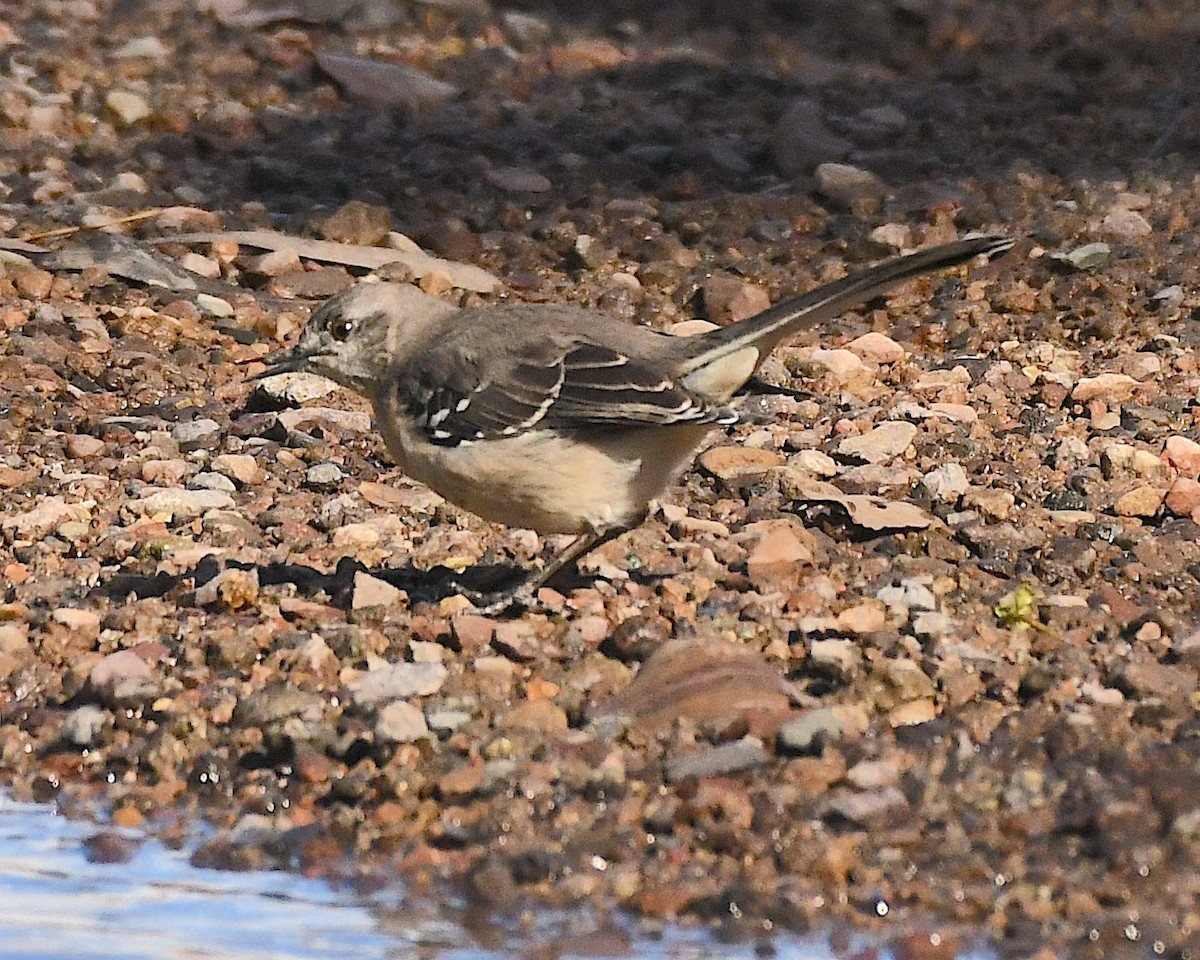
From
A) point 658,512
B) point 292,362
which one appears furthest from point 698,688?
point 292,362

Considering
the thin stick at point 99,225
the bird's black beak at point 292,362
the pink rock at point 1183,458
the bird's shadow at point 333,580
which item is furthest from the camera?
the thin stick at point 99,225

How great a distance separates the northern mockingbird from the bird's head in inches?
8.3

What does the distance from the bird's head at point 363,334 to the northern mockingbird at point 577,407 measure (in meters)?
0.21

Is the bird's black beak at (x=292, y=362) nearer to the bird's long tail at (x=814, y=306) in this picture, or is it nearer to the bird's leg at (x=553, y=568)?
the bird's leg at (x=553, y=568)

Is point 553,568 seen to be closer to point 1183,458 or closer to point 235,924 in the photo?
point 235,924

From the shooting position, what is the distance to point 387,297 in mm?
7527

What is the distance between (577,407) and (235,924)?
237 cm

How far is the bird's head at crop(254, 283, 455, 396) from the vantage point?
7.49 metres

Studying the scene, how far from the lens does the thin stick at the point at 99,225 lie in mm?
10422

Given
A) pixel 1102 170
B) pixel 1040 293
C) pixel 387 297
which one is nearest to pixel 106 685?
pixel 387 297

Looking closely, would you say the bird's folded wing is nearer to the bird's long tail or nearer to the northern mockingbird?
the northern mockingbird

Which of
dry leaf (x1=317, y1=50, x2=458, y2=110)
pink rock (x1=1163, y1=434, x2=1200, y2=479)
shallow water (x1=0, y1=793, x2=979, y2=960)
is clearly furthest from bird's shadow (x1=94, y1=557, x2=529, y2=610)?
dry leaf (x1=317, y1=50, x2=458, y2=110)

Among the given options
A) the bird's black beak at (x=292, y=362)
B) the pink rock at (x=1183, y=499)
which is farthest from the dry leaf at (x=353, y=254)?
the pink rock at (x=1183, y=499)

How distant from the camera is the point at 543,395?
7043 mm
